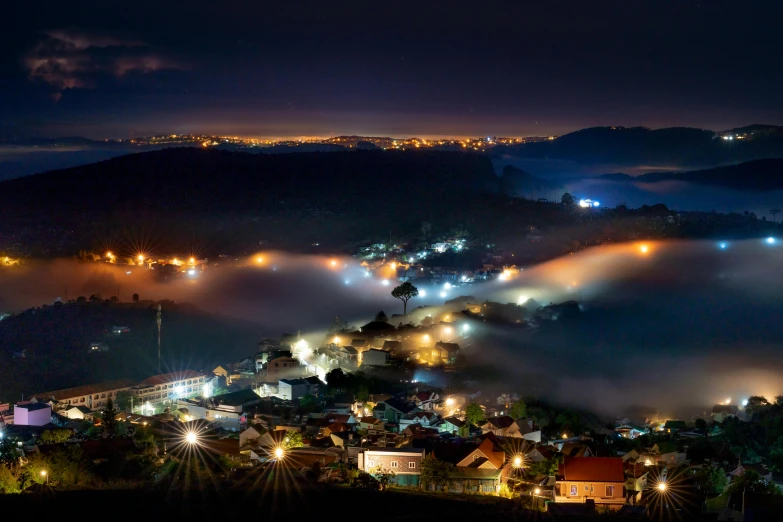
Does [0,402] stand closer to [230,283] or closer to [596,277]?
[230,283]

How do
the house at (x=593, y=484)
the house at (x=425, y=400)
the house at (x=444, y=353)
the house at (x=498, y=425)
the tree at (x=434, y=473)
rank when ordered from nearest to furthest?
the house at (x=593, y=484) < the tree at (x=434, y=473) < the house at (x=498, y=425) < the house at (x=425, y=400) < the house at (x=444, y=353)

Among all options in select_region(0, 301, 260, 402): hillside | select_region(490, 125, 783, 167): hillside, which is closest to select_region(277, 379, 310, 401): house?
select_region(0, 301, 260, 402): hillside

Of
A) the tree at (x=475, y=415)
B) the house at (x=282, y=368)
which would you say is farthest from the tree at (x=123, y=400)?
the tree at (x=475, y=415)

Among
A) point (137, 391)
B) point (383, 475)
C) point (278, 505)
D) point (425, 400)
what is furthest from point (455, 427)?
point (137, 391)

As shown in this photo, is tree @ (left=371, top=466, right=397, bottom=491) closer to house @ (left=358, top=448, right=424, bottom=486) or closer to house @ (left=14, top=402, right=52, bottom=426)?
house @ (left=358, top=448, right=424, bottom=486)

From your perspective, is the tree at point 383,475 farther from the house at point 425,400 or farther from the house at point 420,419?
the house at point 425,400

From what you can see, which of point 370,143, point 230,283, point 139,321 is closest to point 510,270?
point 230,283
